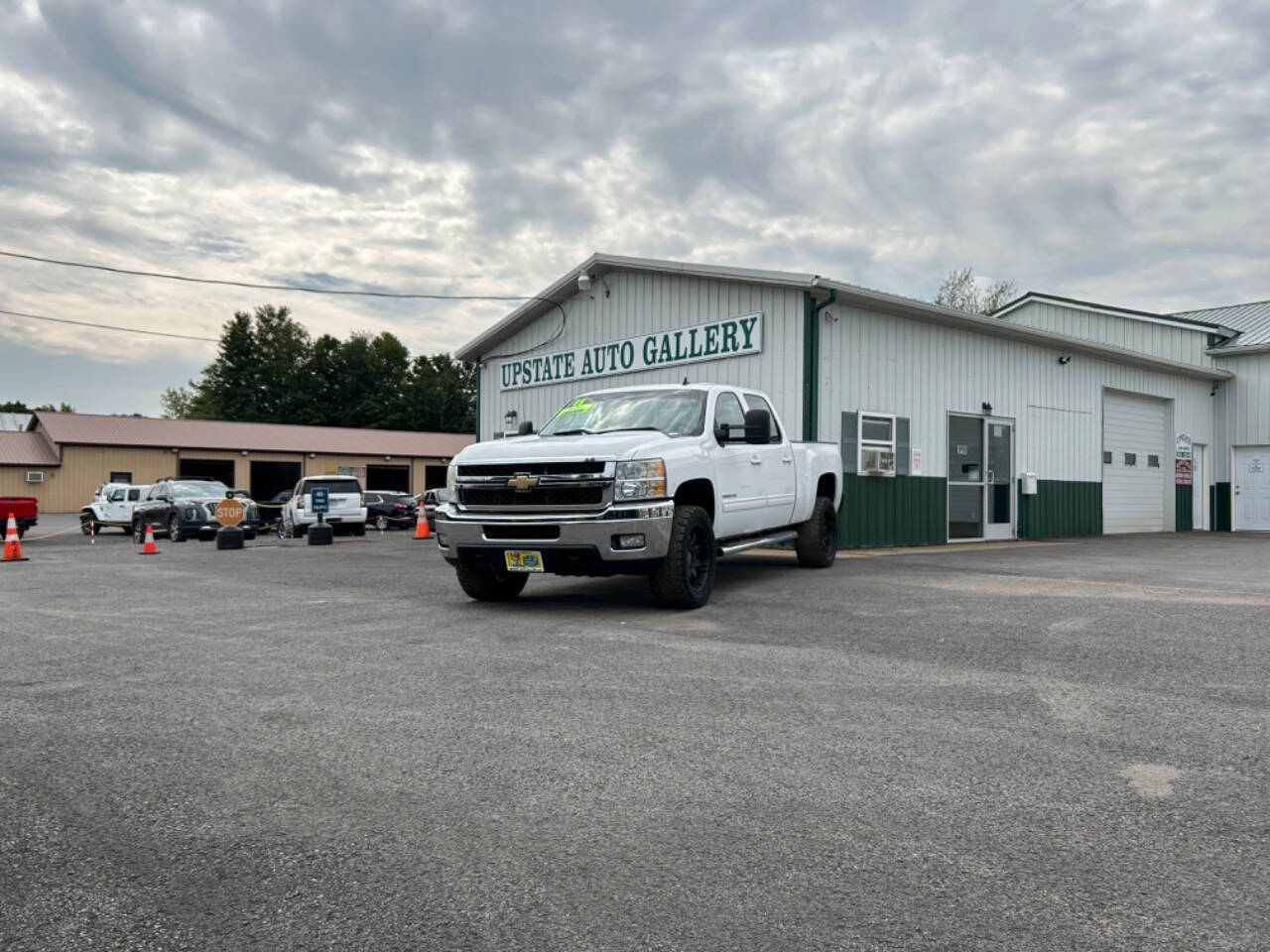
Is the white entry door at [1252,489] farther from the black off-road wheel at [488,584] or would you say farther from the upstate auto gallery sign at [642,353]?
the black off-road wheel at [488,584]

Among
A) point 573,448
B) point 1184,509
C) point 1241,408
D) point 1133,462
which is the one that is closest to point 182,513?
point 573,448

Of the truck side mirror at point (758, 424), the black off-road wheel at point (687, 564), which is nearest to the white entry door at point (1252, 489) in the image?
the truck side mirror at point (758, 424)

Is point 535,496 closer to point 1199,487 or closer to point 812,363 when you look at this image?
point 812,363

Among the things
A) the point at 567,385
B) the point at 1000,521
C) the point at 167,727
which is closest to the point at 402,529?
the point at 567,385

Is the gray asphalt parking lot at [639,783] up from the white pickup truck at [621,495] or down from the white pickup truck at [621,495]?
down

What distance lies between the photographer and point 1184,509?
79.9ft

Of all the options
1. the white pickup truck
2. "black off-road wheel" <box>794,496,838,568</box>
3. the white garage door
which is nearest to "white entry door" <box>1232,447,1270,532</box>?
the white garage door

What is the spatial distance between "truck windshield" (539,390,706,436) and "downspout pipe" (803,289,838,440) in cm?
529

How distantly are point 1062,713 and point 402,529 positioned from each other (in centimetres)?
2767

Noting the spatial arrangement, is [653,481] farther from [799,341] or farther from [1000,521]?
[1000,521]

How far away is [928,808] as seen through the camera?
11.2ft

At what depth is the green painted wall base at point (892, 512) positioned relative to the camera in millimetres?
15430

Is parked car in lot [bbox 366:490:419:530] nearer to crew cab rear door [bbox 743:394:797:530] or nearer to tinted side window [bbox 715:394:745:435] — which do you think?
crew cab rear door [bbox 743:394:797:530]

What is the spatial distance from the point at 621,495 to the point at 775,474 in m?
3.07
